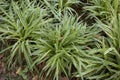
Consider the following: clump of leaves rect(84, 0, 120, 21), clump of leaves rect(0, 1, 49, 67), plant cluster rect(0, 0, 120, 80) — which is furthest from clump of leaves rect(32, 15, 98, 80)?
clump of leaves rect(84, 0, 120, 21)

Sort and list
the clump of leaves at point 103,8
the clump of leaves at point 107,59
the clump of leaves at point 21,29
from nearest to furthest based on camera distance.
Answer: the clump of leaves at point 107,59 → the clump of leaves at point 21,29 → the clump of leaves at point 103,8

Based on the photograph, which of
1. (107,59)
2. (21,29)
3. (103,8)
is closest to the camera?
(107,59)

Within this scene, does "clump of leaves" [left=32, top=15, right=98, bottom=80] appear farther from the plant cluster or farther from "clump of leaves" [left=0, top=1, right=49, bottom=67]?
"clump of leaves" [left=0, top=1, right=49, bottom=67]

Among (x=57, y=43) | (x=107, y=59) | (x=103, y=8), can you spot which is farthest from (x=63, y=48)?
(x=103, y=8)

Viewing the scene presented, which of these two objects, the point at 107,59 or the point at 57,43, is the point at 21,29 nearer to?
the point at 57,43

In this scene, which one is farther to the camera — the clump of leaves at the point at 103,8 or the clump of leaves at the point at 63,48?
the clump of leaves at the point at 103,8

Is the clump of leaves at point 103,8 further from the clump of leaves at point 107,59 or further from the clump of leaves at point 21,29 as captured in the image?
the clump of leaves at point 21,29

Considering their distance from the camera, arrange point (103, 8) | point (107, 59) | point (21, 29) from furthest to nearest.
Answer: point (103, 8)
point (21, 29)
point (107, 59)

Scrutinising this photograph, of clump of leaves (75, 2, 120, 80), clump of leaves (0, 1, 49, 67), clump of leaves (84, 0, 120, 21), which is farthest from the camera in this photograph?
clump of leaves (84, 0, 120, 21)

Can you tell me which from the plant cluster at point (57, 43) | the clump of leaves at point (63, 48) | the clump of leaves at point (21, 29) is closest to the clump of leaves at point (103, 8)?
the plant cluster at point (57, 43)
